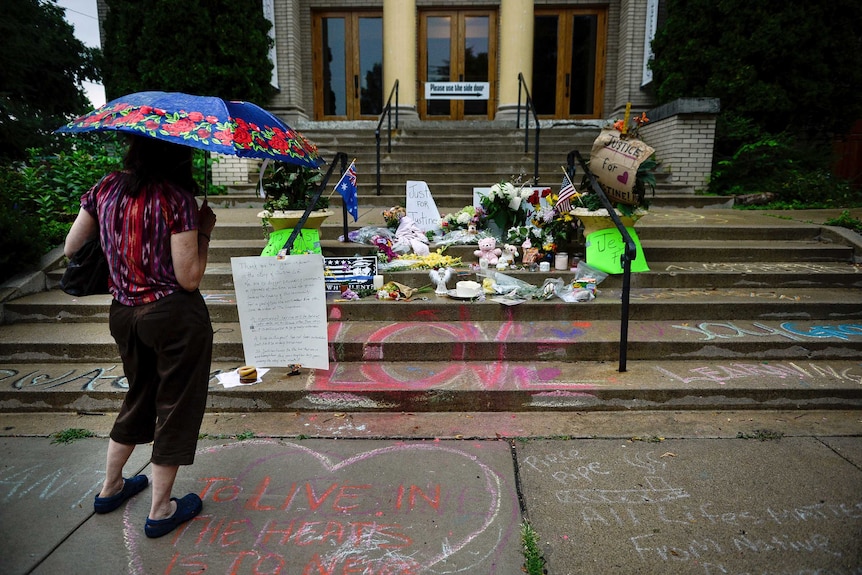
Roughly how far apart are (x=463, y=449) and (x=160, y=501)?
5.52ft

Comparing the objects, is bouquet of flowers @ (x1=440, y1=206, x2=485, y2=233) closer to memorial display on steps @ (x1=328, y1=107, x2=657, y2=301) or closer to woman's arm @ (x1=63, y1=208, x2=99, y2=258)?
memorial display on steps @ (x1=328, y1=107, x2=657, y2=301)

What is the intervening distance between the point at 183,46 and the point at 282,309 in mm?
8906

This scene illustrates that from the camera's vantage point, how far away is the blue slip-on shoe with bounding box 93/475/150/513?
268cm

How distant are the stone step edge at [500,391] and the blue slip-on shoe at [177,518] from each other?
46.5 inches

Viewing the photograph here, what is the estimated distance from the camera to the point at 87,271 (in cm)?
246

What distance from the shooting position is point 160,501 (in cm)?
251

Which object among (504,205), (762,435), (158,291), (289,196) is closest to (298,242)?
(289,196)

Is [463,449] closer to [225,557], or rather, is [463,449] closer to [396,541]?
[396,541]

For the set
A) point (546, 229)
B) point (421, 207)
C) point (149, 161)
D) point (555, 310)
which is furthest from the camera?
point (421, 207)

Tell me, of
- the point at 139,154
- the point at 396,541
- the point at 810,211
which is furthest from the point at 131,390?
the point at 810,211

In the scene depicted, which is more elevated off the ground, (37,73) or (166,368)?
(37,73)

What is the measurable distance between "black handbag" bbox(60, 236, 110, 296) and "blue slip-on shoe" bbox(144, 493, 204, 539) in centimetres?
110

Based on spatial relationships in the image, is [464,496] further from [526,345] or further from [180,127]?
[180,127]

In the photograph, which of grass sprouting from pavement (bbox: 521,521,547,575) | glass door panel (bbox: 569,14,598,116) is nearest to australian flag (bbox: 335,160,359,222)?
grass sprouting from pavement (bbox: 521,521,547,575)
